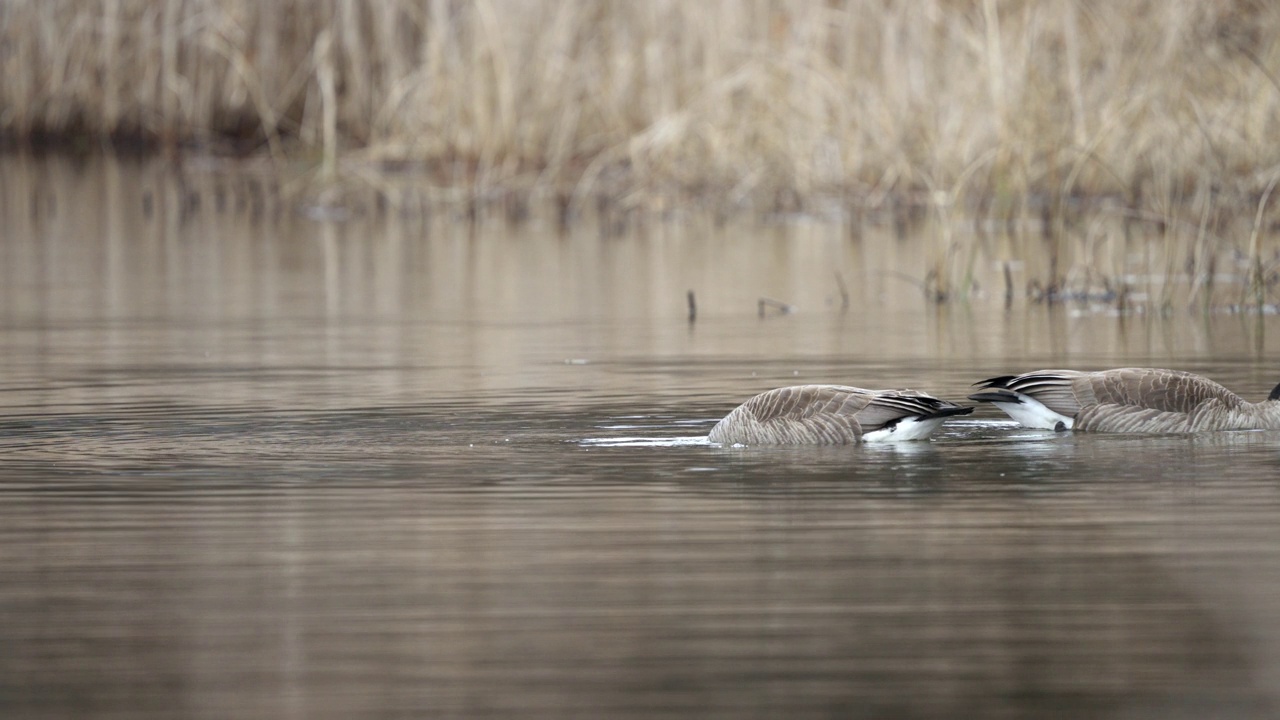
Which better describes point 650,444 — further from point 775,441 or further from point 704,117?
point 704,117

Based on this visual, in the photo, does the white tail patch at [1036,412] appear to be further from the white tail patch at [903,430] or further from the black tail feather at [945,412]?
the black tail feather at [945,412]

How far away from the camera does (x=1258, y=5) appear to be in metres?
20.7

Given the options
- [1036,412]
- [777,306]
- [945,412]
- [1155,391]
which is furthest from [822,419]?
[777,306]

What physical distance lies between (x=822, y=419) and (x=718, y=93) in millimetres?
13973

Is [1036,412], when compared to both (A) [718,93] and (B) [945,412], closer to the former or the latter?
(B) [945,412]

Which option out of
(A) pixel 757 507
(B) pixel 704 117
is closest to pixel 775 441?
(A) pixel 757 507

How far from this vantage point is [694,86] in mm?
24250

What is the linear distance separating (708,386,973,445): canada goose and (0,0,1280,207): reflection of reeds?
7.65 metres

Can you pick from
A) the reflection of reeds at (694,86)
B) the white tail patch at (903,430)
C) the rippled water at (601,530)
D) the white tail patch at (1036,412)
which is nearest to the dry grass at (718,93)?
the reflection of reeds at (694,86)

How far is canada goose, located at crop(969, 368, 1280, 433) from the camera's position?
9.29m

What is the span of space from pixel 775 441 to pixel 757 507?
145cm

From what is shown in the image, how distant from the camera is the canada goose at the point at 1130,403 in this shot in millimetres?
9289

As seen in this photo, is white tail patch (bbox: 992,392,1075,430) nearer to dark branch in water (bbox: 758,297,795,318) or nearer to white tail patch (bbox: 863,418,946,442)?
white tail patch (bbox: 863,418,946,442)

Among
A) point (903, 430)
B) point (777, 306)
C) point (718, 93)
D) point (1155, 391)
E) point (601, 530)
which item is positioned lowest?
point (601, 530)
